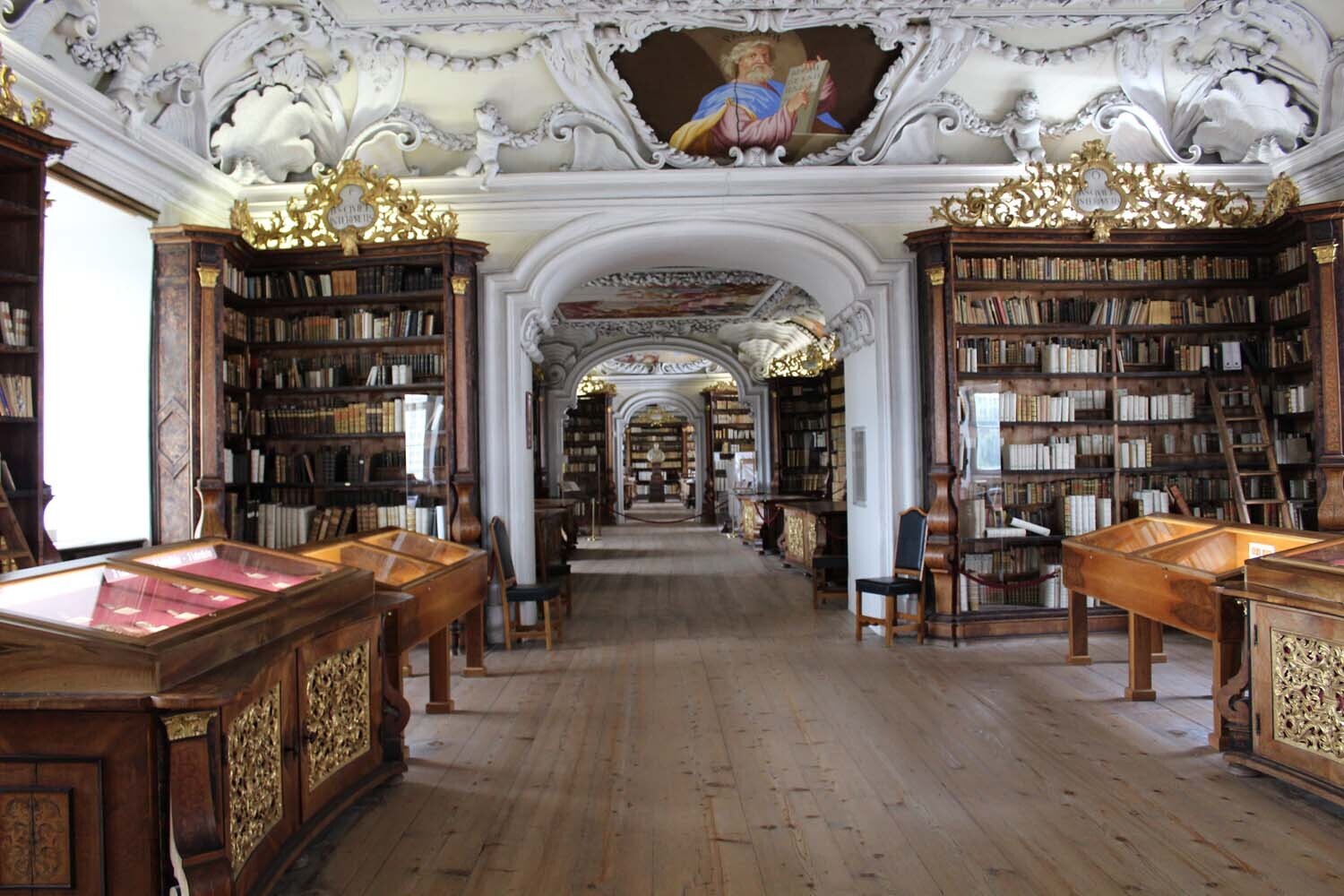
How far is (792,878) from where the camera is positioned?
9.95 feet

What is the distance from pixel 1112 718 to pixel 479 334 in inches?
206

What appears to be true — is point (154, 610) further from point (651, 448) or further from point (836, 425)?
point (651, 448)

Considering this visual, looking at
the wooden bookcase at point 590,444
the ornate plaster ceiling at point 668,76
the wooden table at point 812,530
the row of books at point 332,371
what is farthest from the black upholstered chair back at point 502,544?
the wooden bookcase at point 590,444

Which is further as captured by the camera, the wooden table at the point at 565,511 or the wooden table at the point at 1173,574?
the wooden table at the point at 565,511

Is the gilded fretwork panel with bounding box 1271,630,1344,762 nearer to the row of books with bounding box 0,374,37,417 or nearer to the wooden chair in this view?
the wooden chair

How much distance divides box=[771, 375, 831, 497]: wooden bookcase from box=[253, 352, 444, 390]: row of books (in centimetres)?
1011

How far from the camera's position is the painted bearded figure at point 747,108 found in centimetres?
697

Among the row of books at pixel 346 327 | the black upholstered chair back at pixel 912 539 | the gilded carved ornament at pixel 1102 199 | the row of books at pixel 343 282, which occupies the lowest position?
the black upholstered chair back at pixel 912 539

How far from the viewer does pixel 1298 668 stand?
3.61m

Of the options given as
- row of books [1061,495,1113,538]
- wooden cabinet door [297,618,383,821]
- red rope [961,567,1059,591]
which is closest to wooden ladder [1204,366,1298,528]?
row of books [1061,495,1113,538]

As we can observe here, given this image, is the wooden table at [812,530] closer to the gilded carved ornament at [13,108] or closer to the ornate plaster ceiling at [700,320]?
the ornate plaster ceiling at [700,320]

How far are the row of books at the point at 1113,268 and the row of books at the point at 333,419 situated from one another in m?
4.74

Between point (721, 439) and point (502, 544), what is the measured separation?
15816 millimetres

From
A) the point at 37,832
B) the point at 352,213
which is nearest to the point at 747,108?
the point at 352,213
